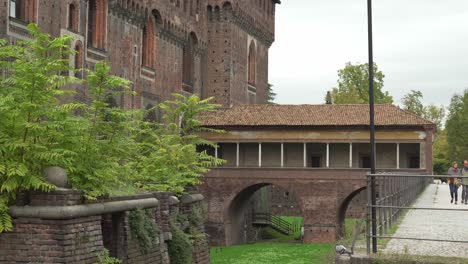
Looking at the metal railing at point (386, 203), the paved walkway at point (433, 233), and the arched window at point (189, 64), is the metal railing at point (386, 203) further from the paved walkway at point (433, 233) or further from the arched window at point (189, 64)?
the arched window at point (189, 64)

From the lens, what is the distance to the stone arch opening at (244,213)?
3984cm

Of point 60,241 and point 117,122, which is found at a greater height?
point 117,122

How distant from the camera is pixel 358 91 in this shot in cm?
6341

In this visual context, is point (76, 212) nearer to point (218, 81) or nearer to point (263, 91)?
point (218, 81)

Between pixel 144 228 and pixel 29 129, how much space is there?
146 inches

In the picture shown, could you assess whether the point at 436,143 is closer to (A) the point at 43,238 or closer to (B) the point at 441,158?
(B) the point at 441,158

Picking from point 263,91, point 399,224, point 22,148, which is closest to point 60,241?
point 22,148

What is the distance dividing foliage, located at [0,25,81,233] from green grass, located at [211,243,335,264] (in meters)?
21.1

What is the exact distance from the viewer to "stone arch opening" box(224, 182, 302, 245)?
131 feet

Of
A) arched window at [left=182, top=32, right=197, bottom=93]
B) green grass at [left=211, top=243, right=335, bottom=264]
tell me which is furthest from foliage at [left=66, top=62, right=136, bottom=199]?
arched window at [left=182, top=32, right=197, bottom=93]

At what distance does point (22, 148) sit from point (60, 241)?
5.25 ft

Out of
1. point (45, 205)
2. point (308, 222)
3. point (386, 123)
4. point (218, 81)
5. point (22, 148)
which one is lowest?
point (308, 222)

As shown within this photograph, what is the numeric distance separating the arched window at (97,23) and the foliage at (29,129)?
20.4 meters

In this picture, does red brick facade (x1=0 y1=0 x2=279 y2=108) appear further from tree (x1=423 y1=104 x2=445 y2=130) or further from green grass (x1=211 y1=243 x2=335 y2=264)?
tree (x1=423 y1=104 x2=445 y2=130)
